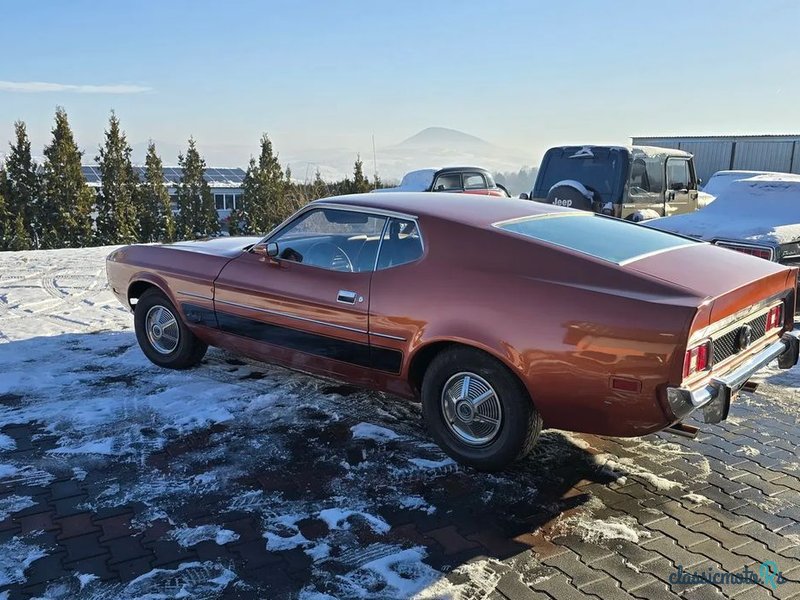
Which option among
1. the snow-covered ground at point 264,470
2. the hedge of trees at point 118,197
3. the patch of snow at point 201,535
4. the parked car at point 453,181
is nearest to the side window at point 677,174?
the parked car at point 453,181

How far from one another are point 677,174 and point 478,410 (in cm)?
904

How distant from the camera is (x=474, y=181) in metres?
16.4

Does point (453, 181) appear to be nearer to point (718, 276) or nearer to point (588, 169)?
point (588, 169)

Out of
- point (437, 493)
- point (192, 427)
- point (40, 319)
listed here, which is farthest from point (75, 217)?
point (437, 493)

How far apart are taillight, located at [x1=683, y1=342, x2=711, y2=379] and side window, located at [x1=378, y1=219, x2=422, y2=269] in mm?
1552

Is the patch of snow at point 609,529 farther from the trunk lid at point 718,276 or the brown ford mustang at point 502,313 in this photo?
the trunk lid at point 718,276

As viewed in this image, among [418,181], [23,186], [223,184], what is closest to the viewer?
[418,181]

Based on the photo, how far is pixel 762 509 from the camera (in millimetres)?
3271

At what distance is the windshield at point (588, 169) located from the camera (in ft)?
32.2

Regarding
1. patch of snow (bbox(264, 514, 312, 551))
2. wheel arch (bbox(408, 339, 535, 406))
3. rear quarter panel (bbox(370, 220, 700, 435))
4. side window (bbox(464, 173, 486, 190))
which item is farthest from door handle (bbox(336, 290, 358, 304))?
side window (bbox(464, 173, 486, 190))

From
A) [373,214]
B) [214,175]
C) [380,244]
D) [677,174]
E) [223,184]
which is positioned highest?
[214,175]

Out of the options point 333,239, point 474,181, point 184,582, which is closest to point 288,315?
point 333,239

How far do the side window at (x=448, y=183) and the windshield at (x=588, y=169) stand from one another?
5052 mm

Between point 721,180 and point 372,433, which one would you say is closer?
point 372,433
